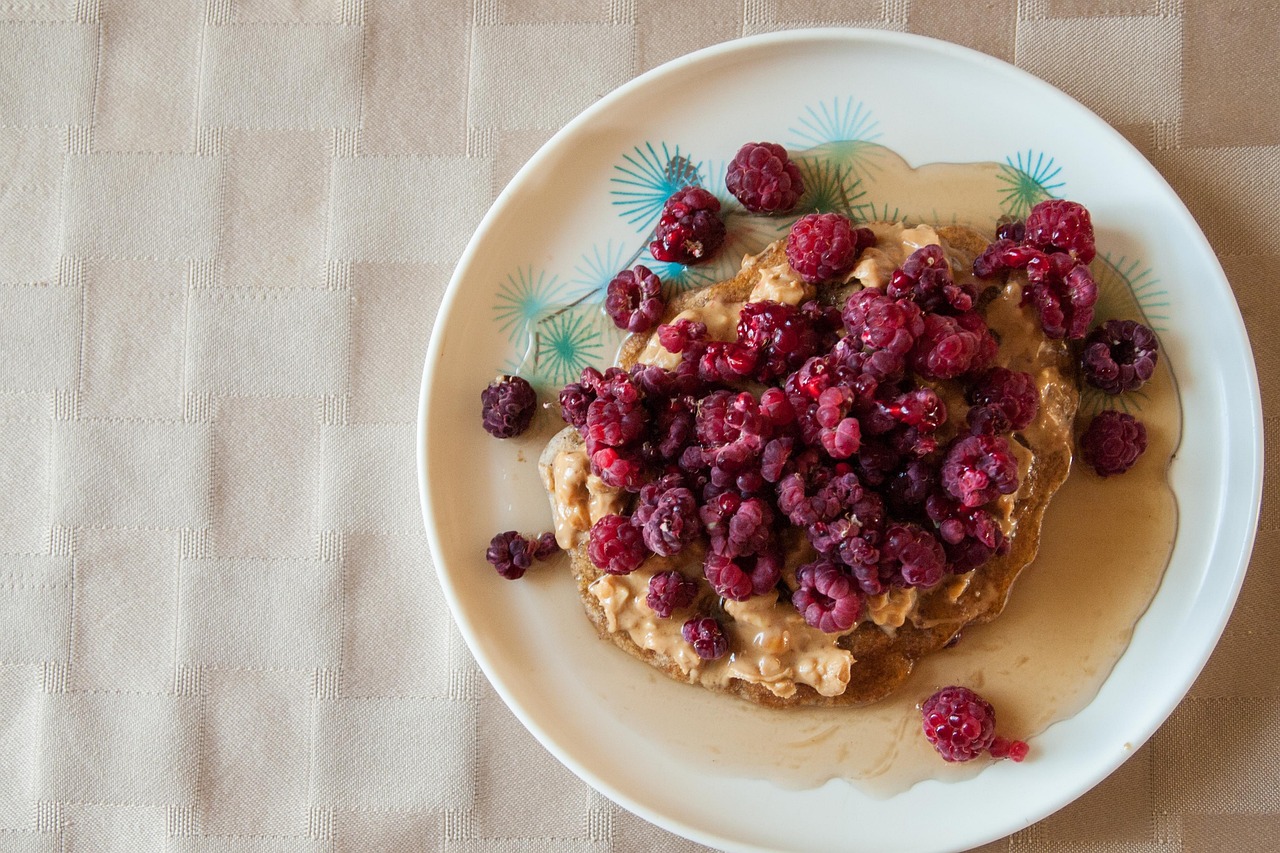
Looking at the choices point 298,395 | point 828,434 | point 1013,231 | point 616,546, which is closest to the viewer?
point 828,434

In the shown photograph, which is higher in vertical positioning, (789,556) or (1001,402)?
(1001,402)

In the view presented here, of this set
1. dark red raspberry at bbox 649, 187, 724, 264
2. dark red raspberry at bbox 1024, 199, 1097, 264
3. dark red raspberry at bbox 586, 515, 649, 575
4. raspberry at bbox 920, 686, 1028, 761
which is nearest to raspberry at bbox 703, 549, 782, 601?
dark red raspberry at bbox 586, 515, 649, 575

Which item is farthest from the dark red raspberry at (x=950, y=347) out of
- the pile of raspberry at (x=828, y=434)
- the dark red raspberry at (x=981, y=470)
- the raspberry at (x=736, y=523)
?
the raspberry at (x=736, y=523)

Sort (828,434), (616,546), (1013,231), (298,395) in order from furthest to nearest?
(298,395) → (1013,231) → (616,546) → (828,434)

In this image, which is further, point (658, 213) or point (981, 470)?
point (658, 213)

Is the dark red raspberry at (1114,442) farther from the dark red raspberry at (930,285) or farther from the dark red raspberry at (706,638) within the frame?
the dark red raspberry at (706,638)

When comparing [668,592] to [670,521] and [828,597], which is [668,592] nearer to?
[670,521]

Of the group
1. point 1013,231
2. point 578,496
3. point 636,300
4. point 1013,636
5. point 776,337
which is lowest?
point 1013,636

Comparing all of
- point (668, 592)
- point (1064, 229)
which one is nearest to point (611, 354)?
point (668, 592)
